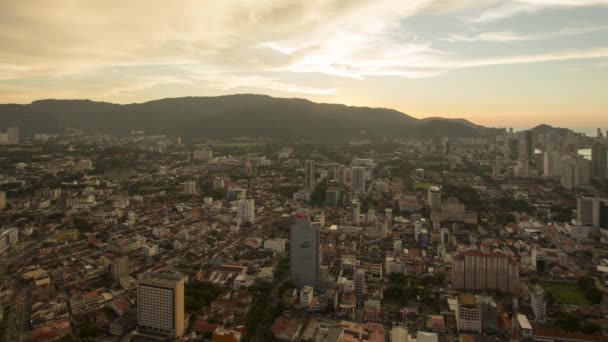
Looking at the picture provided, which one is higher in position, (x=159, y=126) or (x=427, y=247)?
(x=159, y=126)

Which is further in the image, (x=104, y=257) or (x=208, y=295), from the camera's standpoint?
(x=104, y=257)

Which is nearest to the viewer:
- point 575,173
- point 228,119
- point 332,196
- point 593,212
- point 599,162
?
point 593,212

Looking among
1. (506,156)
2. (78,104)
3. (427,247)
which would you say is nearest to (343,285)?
(427,247)

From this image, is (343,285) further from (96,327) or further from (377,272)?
(96,327)

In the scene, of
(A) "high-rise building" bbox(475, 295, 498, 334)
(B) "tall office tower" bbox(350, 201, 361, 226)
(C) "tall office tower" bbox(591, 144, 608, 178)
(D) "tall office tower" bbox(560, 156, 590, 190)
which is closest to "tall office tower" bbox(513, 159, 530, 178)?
(D) "tall office tower" bbox(560, 156, 590, 190)

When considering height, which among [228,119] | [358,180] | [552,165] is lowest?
[358,180]

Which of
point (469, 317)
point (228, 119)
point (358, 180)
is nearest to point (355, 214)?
Result: point (358, 180)

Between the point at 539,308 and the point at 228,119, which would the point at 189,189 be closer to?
the point at 539,308
